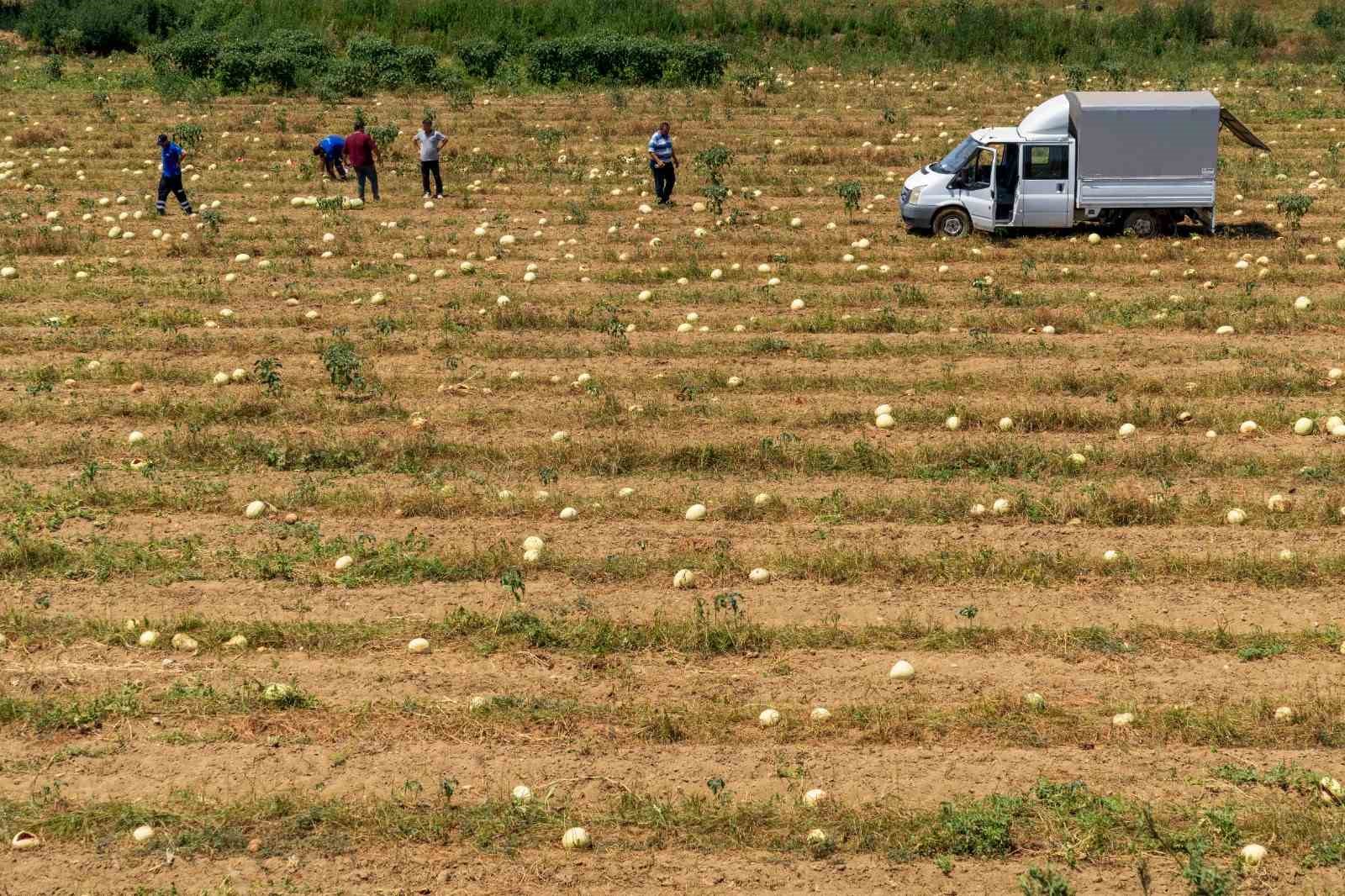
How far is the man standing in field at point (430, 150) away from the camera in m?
24.9

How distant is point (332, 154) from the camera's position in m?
27.1

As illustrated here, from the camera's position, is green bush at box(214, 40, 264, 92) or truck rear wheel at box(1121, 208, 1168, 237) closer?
truck rear wheel at box(1121, 208, 1168, 237)

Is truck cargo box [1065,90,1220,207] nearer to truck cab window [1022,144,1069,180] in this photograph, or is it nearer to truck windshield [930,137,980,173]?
truck cab window [1022,144,1069,180]

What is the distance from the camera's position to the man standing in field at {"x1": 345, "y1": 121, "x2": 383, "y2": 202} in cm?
2456

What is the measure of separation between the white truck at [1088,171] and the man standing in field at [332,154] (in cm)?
1080

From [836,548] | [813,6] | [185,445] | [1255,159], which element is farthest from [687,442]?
[813,6]

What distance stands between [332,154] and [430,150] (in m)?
3.05

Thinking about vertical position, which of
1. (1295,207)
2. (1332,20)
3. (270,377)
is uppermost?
(1332,20)

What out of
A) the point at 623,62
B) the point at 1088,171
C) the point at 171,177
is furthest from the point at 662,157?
the point at 623,62

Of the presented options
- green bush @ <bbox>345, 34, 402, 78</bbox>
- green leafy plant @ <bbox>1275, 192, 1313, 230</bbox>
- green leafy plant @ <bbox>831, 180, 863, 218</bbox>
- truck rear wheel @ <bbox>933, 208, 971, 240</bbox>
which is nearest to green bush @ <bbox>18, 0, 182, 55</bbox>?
green bush @ <bbox>345, 34, 402, 78</bbox>

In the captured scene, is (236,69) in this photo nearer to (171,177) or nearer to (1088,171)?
(171,177)

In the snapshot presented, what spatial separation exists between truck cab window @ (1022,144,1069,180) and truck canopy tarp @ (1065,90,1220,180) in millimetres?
237

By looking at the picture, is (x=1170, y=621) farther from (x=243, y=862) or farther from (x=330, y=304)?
(x=330, y=304)

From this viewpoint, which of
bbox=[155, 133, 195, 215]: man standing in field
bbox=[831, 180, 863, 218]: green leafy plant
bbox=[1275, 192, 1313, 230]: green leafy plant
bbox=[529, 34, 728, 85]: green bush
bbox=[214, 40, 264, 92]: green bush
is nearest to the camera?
bbox=[1275, 192, 1313, 230]: green leafy plant
